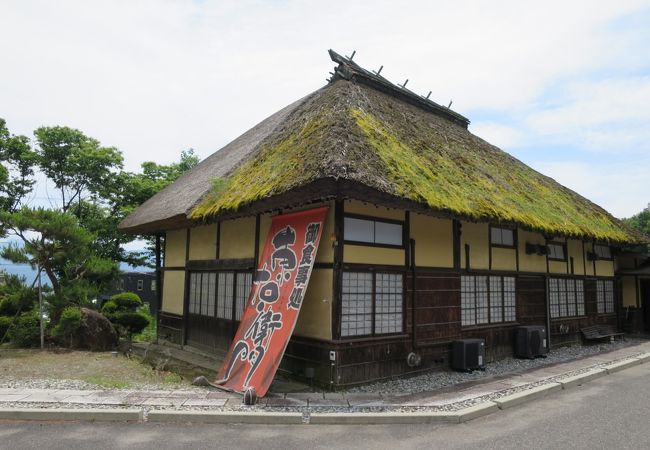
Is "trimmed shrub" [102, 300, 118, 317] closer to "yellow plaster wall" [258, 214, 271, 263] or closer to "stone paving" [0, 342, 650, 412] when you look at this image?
"stone paving" [0, 342, 650, 412]

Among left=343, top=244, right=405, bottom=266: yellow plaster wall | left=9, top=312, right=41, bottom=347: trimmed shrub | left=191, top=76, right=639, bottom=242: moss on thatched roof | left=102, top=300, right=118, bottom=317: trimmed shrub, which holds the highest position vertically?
left=191, top=76, right=639, bottom=242: moss on thatched roof

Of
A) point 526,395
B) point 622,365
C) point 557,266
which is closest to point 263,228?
point 526,395

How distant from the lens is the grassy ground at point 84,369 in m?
7.92

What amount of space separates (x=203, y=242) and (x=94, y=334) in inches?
151

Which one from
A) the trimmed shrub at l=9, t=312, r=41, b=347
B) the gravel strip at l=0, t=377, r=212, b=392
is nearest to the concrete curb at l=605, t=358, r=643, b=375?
the gravel strip at l=0, t=377, r=212, b=392

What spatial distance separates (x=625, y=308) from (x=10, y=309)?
21.1m

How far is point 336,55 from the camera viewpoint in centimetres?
1164

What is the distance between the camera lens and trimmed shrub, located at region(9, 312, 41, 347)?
11664 millimetres

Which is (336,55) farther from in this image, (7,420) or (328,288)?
(7,420)

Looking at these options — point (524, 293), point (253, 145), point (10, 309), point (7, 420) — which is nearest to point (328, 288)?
point (7, 420)

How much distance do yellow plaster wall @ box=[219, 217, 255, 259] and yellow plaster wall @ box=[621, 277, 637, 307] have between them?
14.8 metres

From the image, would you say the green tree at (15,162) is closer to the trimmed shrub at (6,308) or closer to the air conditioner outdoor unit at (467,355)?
the trimmed shrub at (6,308)

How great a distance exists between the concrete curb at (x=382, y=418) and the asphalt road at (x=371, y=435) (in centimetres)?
11

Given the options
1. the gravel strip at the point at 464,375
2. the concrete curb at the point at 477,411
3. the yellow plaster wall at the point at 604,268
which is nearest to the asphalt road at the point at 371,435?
the concrete curb at the point at 477,411
